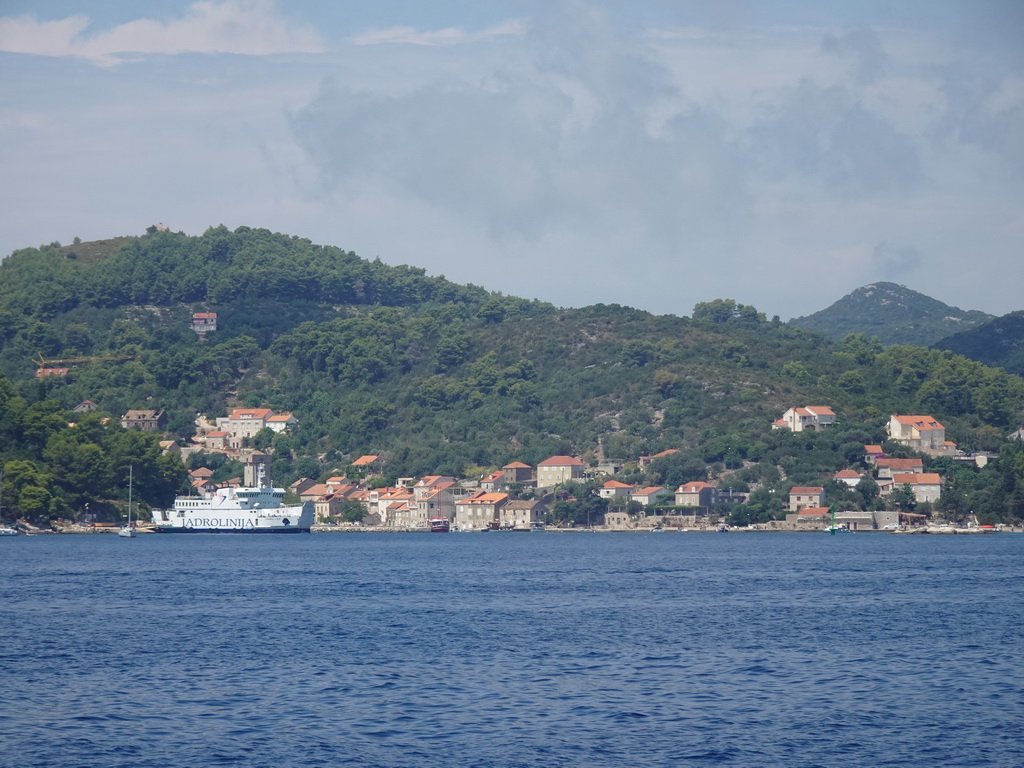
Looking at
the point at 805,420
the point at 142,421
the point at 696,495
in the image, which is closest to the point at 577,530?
the point at 696,495

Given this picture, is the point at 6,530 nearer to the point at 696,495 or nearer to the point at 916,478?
the point at 696,495

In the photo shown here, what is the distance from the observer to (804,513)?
412 ft

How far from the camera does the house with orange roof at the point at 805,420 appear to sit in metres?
144

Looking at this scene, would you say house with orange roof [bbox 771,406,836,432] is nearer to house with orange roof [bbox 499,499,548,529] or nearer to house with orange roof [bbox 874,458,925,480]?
house with orange roof [bbox 874,458,925,480]

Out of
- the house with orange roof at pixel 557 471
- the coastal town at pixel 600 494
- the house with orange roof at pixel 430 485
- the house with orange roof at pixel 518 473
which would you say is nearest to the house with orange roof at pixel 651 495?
the coastal town at pixel 600 494

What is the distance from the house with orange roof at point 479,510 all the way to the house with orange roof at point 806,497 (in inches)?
1220

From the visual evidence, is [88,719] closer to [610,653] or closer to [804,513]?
[610,653]

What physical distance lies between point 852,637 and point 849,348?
157 meters

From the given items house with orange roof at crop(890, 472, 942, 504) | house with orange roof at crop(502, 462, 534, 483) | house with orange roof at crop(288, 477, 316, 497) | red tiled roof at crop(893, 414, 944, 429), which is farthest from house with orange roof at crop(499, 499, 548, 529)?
red tiled roof at crop(893, 414, 944, 429)

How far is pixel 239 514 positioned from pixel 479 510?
26.0m

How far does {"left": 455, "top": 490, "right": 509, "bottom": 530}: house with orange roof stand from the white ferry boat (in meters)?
17.5

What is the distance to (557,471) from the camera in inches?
5719

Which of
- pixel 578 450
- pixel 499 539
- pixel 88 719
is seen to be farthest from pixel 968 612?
pixel 578 450

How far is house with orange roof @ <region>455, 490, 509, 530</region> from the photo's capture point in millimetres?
141750
